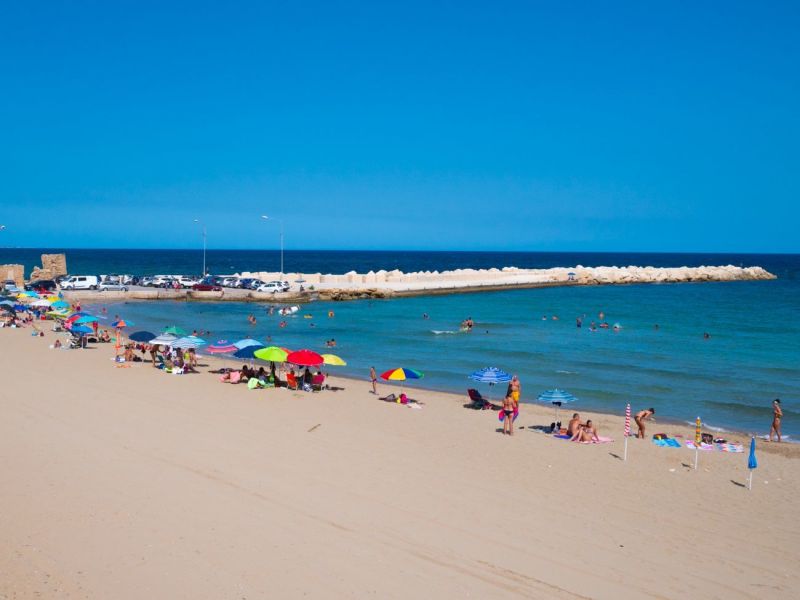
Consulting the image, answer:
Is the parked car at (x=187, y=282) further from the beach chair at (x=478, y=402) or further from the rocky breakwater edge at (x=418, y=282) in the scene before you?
the beach chair at (x=478, y=402)

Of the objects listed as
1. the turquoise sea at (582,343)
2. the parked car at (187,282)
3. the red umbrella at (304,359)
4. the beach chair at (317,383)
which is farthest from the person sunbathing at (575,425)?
the parked car at (187,282)

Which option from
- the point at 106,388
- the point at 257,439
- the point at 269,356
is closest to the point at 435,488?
the point at 257,439

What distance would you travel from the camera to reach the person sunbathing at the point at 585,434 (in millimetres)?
16328

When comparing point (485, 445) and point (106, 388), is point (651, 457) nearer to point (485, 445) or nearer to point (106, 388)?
point (485, 445)

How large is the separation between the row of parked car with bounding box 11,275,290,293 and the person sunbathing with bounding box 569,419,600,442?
141ft

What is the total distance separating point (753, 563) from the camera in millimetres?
9664

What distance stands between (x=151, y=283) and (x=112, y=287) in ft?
13.9

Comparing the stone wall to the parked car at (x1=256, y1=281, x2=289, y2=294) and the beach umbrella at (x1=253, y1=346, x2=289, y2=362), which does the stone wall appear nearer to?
the parked car at (x1=256, y1=281, x2=289, y2=294)

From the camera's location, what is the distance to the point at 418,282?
73.0 m

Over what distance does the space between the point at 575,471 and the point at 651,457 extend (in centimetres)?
235

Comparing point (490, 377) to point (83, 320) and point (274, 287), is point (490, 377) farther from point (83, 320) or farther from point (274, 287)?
point (274, 287)

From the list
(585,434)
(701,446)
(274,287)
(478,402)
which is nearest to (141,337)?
(478,402)

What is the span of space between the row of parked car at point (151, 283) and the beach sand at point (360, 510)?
39770mm

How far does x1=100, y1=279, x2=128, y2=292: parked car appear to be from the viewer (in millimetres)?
56175
